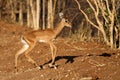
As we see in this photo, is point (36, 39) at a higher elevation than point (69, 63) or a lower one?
higher

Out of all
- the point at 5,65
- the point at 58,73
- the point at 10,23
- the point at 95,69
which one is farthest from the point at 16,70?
the point at 10,23

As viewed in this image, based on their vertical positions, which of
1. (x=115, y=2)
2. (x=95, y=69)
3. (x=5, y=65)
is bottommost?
(x=5, y=65)

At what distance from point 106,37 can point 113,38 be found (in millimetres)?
401

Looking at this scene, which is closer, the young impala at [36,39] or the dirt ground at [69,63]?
the dirt ground at [69,63]

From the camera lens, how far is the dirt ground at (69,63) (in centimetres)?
1295

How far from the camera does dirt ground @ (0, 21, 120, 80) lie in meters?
13.0

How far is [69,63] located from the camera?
15078 mm

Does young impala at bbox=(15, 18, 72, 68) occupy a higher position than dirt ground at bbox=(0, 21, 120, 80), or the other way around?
young impala at bbox=(15, 18, 72, 68)

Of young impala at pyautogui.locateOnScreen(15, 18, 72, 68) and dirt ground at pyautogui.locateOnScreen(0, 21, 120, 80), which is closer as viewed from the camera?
dirt ground at pyautogui.locateOnScreen(0, 21, 120, 80)

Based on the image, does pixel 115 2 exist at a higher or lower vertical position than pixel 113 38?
higher

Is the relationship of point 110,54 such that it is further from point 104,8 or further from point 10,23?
point 10,23

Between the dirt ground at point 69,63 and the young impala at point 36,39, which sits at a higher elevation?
the young impala at point 36,39

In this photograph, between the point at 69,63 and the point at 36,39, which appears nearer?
the point at 69,63

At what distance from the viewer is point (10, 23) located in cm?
3559
